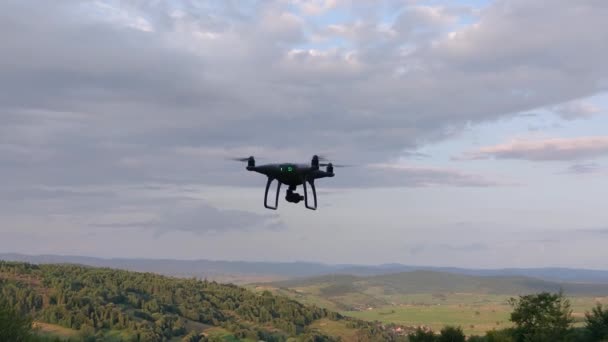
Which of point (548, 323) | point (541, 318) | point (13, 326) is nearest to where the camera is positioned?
point (13, 326)

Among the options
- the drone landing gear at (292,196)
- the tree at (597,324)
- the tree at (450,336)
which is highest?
the drone landing gear at (292,196)

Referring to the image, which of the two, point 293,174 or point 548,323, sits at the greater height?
point 293,174

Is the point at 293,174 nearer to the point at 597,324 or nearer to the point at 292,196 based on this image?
the point at 292,196

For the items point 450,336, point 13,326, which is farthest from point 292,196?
point 450,336

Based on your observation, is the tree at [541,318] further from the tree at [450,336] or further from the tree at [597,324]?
the tree at [450,336]

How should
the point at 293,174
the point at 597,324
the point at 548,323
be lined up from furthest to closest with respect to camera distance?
the point at 597,324 → the point at 548,323 → the point at 293,174

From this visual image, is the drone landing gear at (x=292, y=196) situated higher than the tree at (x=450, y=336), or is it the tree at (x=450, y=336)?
the drone landing gear at (x=292, y=196)

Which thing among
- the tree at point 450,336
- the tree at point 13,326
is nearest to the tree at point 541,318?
the tree at point 450,336

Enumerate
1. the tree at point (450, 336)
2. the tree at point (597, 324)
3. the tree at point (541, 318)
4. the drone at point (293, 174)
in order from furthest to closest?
the tree at point (450, 336), the tree at point (597, 324), the tree at point (541, 318), the drone at point (293, 174)
